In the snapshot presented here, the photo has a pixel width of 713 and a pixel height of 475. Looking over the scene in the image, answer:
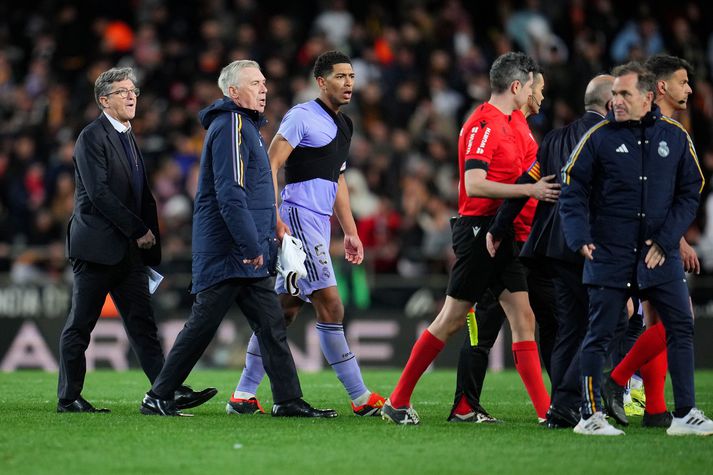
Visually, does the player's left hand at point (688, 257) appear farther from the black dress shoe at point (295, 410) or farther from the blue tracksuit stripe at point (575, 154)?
the black dress shoe at point (295, 410)

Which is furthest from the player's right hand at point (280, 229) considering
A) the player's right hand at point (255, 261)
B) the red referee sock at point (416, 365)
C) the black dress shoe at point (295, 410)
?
the red referee sock at point (416, 365)

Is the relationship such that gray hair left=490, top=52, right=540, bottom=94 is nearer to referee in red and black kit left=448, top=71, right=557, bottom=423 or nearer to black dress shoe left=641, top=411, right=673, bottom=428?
referee in red and black kit left=448, top=71, right=557, bottom=423

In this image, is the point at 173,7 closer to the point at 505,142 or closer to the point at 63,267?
the point at 63,267

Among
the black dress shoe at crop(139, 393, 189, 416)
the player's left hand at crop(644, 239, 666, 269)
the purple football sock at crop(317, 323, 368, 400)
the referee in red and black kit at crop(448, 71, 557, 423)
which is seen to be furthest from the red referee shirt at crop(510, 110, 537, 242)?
the black dress shoe at crop(139, 393, 189, 416)

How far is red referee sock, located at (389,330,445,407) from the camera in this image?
8.06 m

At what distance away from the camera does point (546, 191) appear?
7.63 meters

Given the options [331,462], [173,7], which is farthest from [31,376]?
[173,7]

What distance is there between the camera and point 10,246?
58.9ft

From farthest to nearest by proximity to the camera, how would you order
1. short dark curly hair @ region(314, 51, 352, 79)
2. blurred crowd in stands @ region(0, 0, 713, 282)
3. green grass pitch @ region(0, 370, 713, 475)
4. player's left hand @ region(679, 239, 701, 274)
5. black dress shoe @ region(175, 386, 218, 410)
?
blurred crowd in stands @ region(0, 0, 713, 282) < short dark curly hair @ region(314, 51, 352, 79) < black dress shoe @ region(175, 386, 218, 410) < player's left hand @ region(679, 239, 701, 274) < green grass pitch @ region(0, 370, 713, 475)

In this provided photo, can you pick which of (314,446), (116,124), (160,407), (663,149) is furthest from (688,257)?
(116,124)

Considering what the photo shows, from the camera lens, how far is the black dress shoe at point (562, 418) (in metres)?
7.77

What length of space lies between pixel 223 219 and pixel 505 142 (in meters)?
1.88

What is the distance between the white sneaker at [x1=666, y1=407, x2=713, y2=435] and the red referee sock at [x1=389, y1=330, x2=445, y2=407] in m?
1.56

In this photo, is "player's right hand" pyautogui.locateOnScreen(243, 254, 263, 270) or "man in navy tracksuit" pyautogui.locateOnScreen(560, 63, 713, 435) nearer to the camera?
"man in navy tracksuit" pyautogui.locateOnScreen(560, 63, 713, 435)
